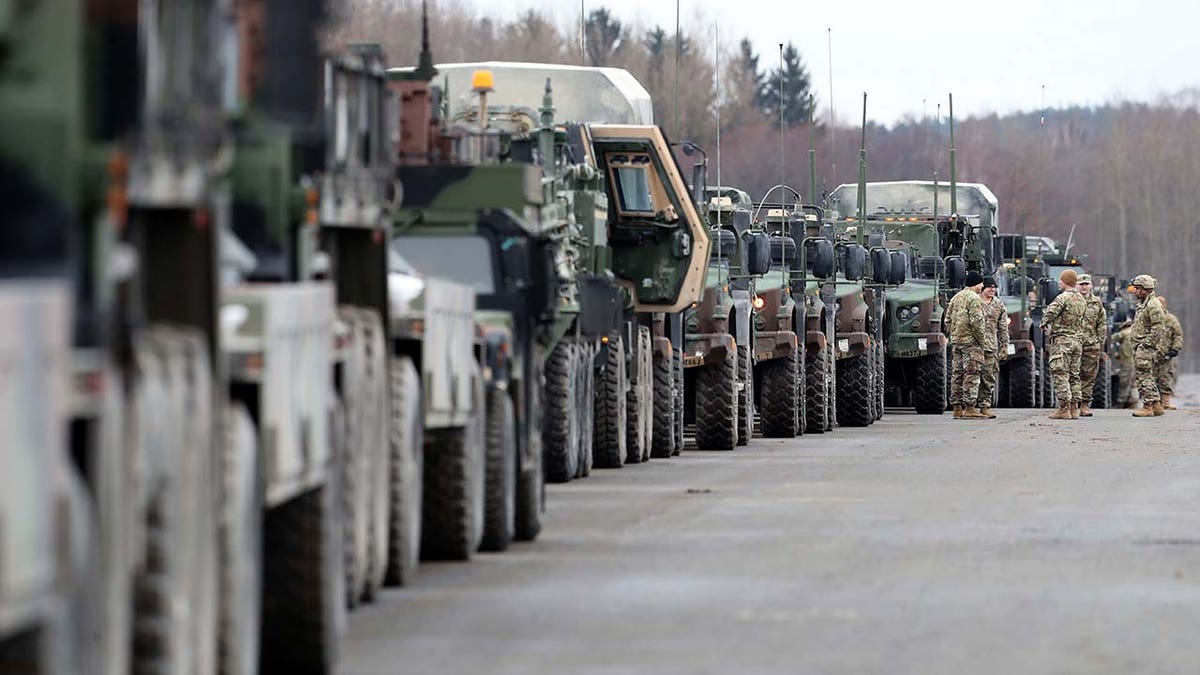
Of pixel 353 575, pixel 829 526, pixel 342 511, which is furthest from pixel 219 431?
pixel 829 526

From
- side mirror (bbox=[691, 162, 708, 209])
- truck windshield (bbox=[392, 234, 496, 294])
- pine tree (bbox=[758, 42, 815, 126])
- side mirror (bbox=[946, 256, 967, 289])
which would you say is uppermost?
pine tree (bbox=[758, 42, 815, 126])

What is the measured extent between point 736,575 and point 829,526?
344 centimetres

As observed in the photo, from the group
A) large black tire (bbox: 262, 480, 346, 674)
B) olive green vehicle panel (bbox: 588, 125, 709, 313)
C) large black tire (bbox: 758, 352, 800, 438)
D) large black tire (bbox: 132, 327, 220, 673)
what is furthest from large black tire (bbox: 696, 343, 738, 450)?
large black tire (bbox: 132, 327, 220, 673)

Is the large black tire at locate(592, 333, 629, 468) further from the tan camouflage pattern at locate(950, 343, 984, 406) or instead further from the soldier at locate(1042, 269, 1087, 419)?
the tan camouflage pattern at locate(950, 343, 984, 406)

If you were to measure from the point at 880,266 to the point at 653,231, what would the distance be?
479 inches

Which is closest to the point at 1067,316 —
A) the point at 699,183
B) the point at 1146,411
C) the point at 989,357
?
the point at 989,357

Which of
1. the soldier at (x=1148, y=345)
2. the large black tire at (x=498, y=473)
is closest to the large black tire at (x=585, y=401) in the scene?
the large black tire at (x=498, y=473)

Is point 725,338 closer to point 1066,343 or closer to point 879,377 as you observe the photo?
point 1066,343

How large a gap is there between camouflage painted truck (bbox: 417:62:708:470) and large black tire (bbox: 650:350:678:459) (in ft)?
0.04

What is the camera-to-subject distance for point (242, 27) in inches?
356

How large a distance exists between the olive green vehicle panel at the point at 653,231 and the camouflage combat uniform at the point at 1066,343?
10.8 metres

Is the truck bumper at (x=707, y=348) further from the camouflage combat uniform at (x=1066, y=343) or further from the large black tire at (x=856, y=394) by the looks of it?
the camouflage combat uniform at (x=1066, y=343)

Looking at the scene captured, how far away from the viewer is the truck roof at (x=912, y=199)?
50.7 meters

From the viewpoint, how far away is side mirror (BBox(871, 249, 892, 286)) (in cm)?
3878
